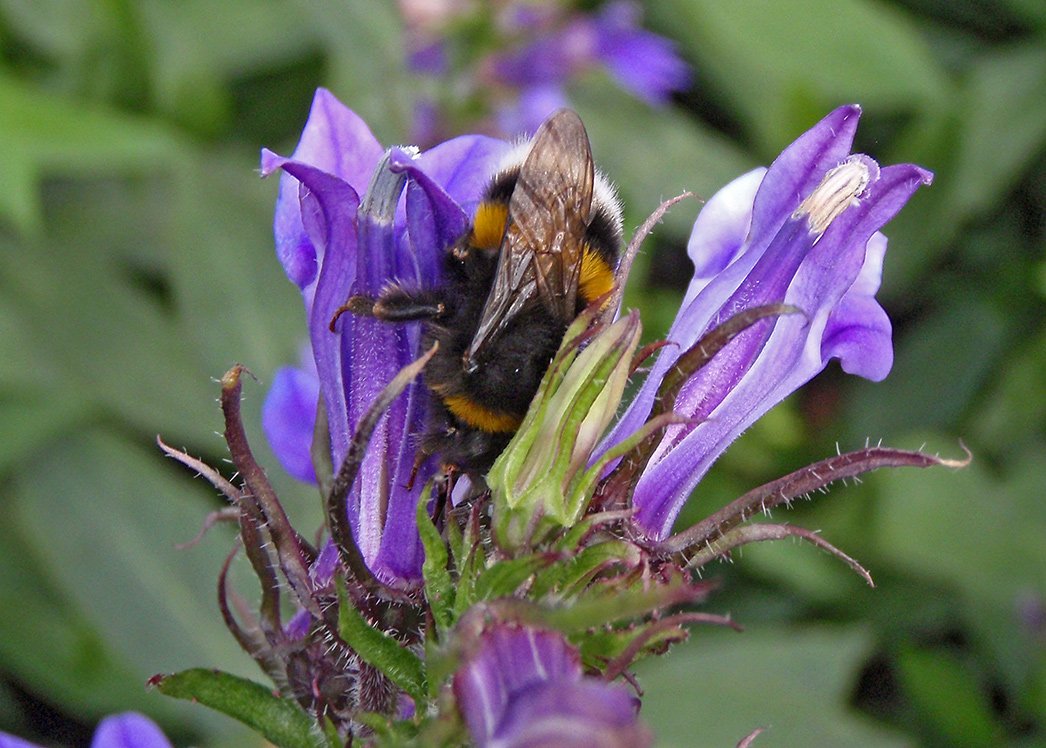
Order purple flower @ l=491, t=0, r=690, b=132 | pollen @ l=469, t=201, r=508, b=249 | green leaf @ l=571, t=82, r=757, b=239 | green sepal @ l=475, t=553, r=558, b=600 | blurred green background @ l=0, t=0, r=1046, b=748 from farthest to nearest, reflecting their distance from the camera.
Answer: green leaf @ l=571, t=82, r=757, b=239
purple flower @ l=491, t=0, r=690, b=132
blurred green background @ l=0, t=0, r=1046, b=748
pollen @ l=469, t=201, r=508, b=249
green sepal @ l=475, t=553, r=558, b=600

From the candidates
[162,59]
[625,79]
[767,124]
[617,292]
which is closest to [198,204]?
[162,59]

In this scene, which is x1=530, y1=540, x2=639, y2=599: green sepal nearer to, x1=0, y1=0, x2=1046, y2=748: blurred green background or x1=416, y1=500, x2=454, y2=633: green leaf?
x1=416, y1=500, x2=454, y2=633: green leaf

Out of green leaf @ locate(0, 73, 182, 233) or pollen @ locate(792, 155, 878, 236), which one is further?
green leaf @ locate(0, 73, 182, 233)

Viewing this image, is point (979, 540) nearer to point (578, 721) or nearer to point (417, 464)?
point (417, 464)

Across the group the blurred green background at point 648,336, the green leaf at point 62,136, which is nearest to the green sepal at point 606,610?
the blurred green background at point 648,336

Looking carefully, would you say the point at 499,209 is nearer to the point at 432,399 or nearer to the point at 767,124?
the point at 432,399

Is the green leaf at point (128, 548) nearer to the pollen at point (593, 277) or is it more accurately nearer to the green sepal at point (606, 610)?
the pollen at point (593, 277)

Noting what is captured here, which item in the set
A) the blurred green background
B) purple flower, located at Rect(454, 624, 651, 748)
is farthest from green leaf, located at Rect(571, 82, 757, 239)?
purple flower, located at Rect(454, 624, 651, 748)
